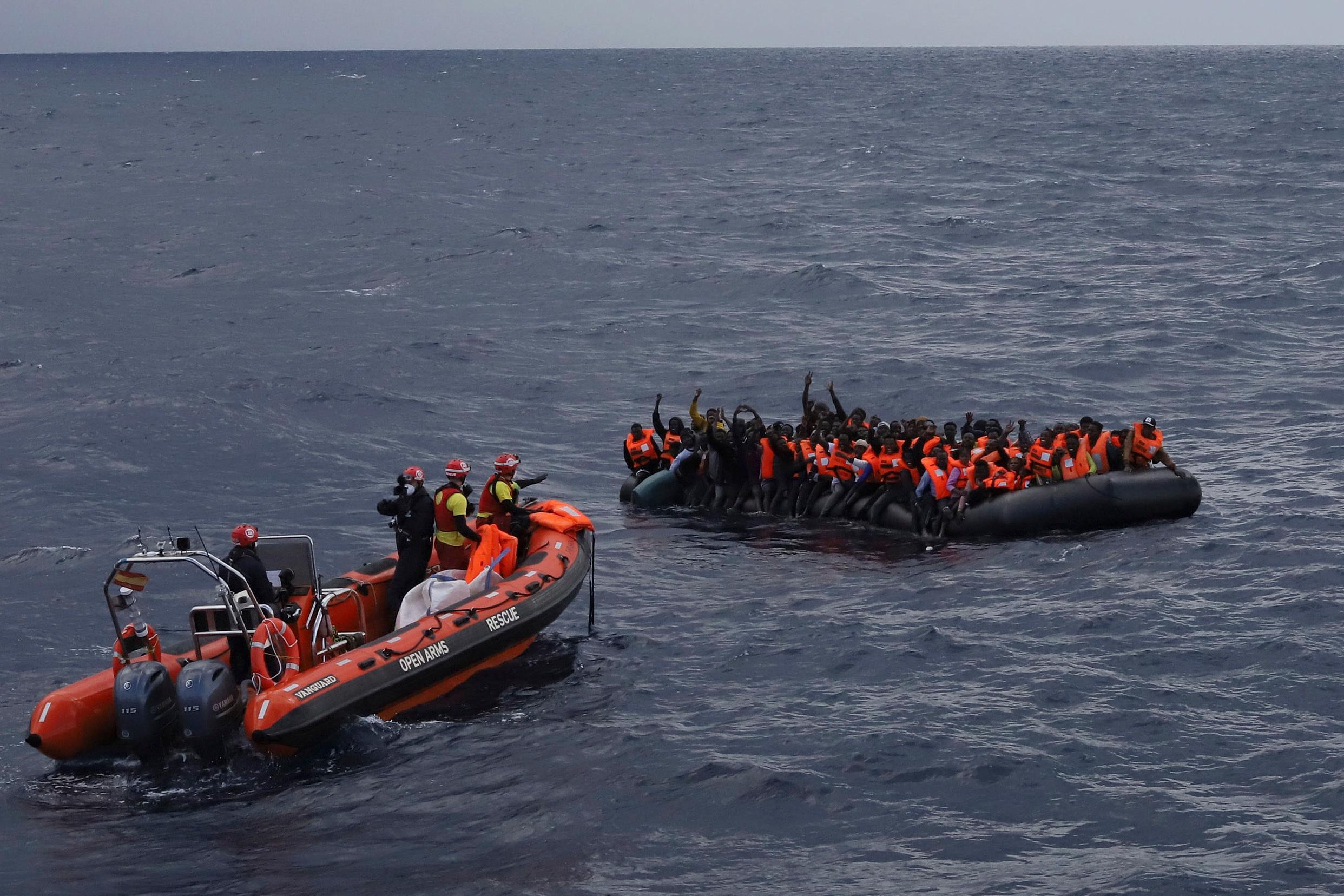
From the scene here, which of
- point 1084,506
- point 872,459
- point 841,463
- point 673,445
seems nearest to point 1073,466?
point 1084,506

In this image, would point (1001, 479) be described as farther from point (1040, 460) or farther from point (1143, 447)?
point (1143, 447)

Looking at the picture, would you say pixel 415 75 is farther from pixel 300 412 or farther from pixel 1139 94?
pixel 300 412

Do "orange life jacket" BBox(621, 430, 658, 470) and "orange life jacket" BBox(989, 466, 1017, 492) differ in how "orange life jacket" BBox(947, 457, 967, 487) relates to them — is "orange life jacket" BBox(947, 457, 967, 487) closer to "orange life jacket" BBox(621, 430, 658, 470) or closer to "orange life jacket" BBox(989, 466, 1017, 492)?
"orange life jacket" BBox(989, 466, 1017, 492)

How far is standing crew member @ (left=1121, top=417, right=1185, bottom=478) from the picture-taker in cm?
1912

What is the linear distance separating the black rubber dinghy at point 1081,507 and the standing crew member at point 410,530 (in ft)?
22.9

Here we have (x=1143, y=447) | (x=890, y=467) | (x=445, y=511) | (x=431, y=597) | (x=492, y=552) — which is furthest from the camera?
(x=890, y=467)

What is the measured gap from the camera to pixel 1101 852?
11.4 metres

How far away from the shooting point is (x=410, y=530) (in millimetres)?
14758

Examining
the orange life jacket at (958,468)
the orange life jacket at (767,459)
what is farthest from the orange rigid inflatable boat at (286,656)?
the orange life jacket at (958,468)

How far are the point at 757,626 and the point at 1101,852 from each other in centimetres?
553

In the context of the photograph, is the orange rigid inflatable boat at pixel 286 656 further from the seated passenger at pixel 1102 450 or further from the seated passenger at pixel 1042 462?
the seated passenger at pixel 1102 450

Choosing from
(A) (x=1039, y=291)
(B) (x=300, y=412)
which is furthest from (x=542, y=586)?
(A) (x=1039, y=291)

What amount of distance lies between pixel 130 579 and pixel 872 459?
10205 millimetres

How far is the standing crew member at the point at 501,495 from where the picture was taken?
597 inches
